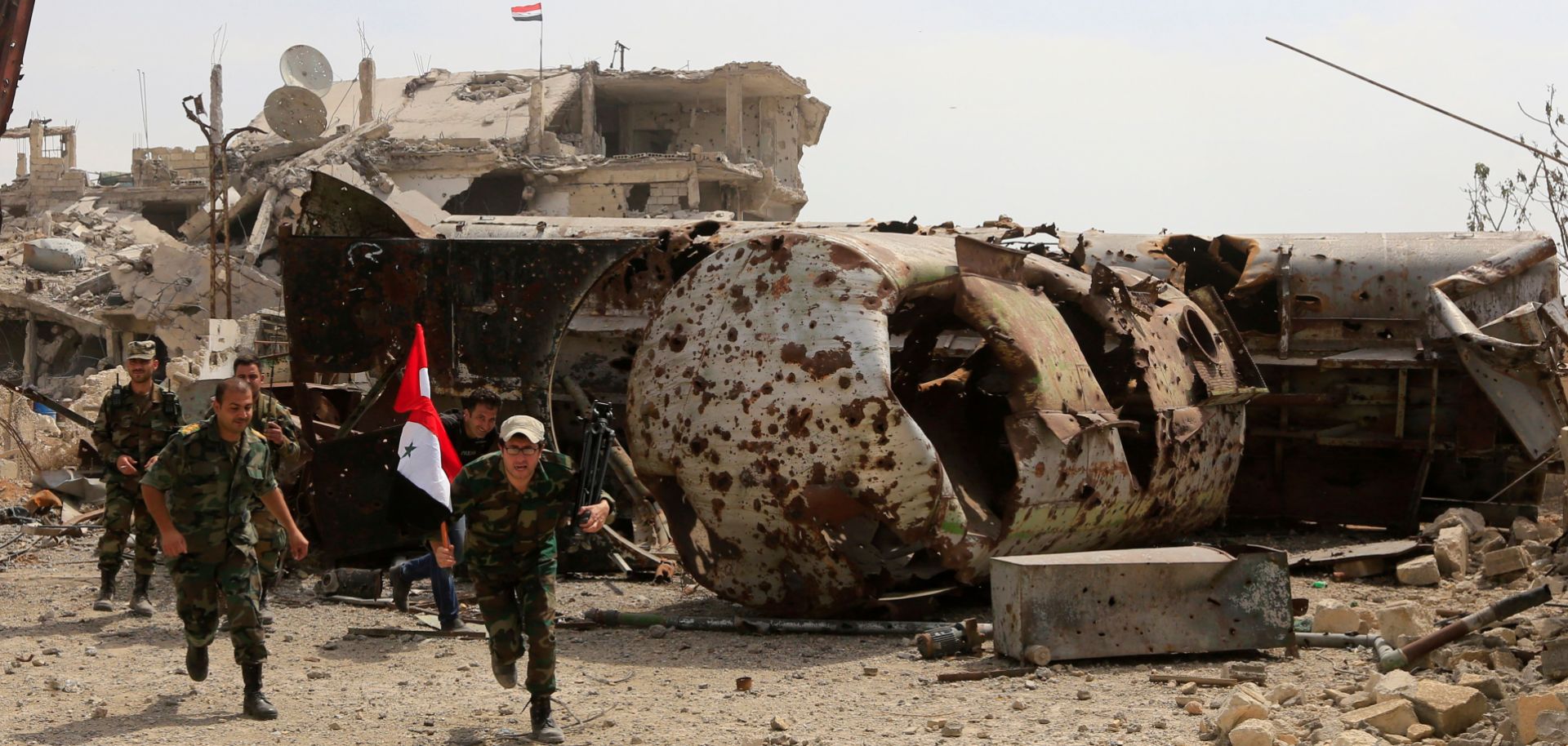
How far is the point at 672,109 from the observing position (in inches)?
1555

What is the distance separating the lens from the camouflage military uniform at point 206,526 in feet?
21.5

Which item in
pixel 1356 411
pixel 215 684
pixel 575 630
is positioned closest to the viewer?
pixel 215 684

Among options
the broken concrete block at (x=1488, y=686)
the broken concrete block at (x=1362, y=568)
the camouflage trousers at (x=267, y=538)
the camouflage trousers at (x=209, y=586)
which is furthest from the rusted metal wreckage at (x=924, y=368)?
the broken concrete block at (x=1488, y=686)

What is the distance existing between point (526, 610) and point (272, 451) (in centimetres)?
290

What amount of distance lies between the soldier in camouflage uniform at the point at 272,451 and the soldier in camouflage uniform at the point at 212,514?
3.52 feet

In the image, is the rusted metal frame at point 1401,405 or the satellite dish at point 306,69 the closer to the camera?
the rusted metal frame at point 1401,405

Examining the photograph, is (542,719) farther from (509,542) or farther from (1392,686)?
(1392,686)

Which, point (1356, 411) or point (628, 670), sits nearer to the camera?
point (628, 670)

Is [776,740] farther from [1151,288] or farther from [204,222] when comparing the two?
[204,222]

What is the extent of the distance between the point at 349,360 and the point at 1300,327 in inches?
295

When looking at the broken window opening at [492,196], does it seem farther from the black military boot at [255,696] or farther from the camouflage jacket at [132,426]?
the black military boot at [255,696]

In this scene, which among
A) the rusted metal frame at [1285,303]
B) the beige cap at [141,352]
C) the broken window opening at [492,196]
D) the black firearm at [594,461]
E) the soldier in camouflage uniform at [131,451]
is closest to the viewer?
the black firearm at [594,461]

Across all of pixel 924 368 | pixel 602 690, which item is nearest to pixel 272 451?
pixel 602 690


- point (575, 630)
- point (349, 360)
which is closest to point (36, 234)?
point (349, 360)
